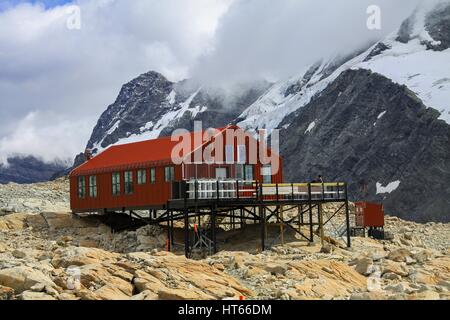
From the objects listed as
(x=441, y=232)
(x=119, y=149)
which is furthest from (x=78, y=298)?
(x=441, y=232)

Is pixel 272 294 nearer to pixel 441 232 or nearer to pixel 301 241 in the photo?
pixel 301 241

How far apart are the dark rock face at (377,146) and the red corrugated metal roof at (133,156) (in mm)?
45721

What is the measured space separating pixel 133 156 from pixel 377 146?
206 feet

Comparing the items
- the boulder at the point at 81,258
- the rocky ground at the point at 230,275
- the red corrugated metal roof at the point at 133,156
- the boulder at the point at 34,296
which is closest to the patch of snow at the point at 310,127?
the red corrugated metal roof at the point at 133,156

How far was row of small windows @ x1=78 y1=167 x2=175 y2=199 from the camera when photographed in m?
37.2

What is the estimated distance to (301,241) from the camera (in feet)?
118

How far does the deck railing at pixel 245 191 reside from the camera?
3328 centimetres

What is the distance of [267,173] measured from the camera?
129 feet

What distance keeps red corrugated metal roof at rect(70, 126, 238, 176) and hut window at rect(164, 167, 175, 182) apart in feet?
1.33

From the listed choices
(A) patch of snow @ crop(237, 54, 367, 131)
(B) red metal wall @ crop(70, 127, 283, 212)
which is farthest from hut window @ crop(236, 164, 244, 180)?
(A) patch of snow @ crop(237, 54, 367, 131)

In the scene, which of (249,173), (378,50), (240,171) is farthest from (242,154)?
(378,50)

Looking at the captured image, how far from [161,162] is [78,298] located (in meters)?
19.6

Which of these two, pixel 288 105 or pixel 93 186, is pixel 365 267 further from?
pixel 288 105

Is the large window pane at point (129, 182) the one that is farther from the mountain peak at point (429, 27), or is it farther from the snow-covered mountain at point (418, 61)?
the mountain peak at point (429, 27)
